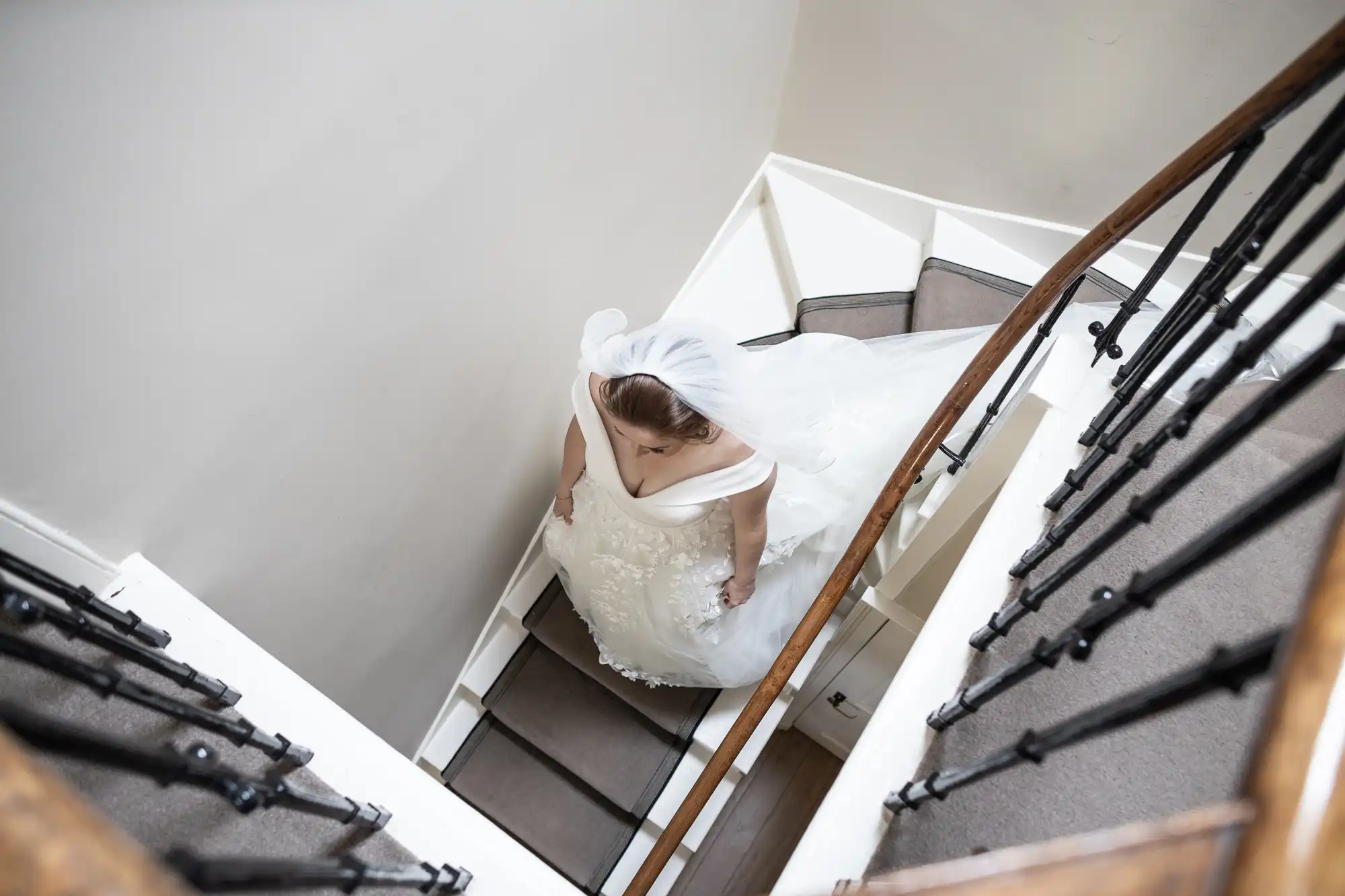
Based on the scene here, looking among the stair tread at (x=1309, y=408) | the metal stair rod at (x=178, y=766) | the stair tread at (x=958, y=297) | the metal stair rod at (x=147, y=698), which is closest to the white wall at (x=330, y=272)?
the metal stair rod at (x=147, y=698)

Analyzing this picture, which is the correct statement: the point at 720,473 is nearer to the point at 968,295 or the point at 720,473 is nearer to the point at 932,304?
the point at 932,304

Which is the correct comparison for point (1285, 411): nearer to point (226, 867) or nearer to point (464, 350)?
point (464, 350)

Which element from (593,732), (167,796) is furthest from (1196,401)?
(593,732)

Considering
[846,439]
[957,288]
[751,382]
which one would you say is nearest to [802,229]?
[957,288]

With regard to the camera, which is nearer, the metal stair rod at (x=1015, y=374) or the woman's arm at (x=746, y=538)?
the metal stair rod at (x=1015, y=374)

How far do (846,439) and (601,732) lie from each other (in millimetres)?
1618

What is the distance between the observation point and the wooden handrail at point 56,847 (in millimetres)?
494

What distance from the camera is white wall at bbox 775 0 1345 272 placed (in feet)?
8.98

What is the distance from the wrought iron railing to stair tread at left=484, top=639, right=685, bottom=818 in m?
1.99

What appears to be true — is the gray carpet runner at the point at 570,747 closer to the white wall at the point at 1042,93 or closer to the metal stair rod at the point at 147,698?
the metal stair rod at the point at 147,698

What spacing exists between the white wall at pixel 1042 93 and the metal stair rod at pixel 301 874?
10.7ft

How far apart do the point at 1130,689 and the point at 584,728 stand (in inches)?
94.4

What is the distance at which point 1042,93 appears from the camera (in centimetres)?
312

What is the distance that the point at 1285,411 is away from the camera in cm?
242
